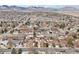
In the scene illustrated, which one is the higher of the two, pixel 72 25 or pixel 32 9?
pixel 32 9

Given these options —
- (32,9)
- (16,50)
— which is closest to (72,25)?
(32,9)

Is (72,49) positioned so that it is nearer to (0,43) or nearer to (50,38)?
(50,38)
